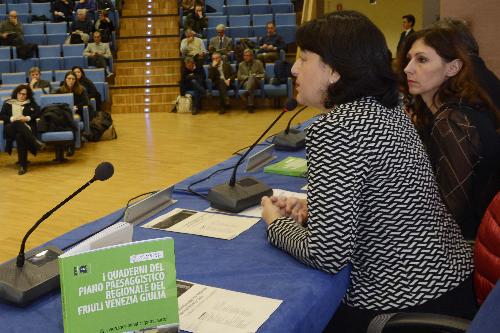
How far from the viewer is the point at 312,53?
1.65 m

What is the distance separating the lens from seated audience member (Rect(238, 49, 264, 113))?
412 inches

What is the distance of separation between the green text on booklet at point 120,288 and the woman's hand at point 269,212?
0.64m

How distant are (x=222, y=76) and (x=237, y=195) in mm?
8640

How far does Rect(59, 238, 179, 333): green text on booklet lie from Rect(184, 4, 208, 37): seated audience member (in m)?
11.1

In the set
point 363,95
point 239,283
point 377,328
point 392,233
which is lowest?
point 377,328

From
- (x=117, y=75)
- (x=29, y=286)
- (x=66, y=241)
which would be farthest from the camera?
(x=117, y=75)

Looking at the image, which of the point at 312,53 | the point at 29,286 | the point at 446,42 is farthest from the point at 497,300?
the point at 446,42

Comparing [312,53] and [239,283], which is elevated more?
[312,53]

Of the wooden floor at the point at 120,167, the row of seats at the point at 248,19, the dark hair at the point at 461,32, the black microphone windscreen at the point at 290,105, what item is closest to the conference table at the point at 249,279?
the black microphone windscreen at the point at 290,105

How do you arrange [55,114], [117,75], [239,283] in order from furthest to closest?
[117,75] < [55,114] < [239,283]

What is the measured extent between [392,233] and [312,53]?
1.80ft

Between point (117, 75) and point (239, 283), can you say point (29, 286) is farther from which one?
point (117, 75)

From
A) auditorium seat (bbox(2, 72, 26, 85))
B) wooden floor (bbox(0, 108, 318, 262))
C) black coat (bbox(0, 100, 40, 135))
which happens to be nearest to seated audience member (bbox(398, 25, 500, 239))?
wooden floor (bbox(0, 108, 318, 262))

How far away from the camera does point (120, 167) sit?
21.8 ft
